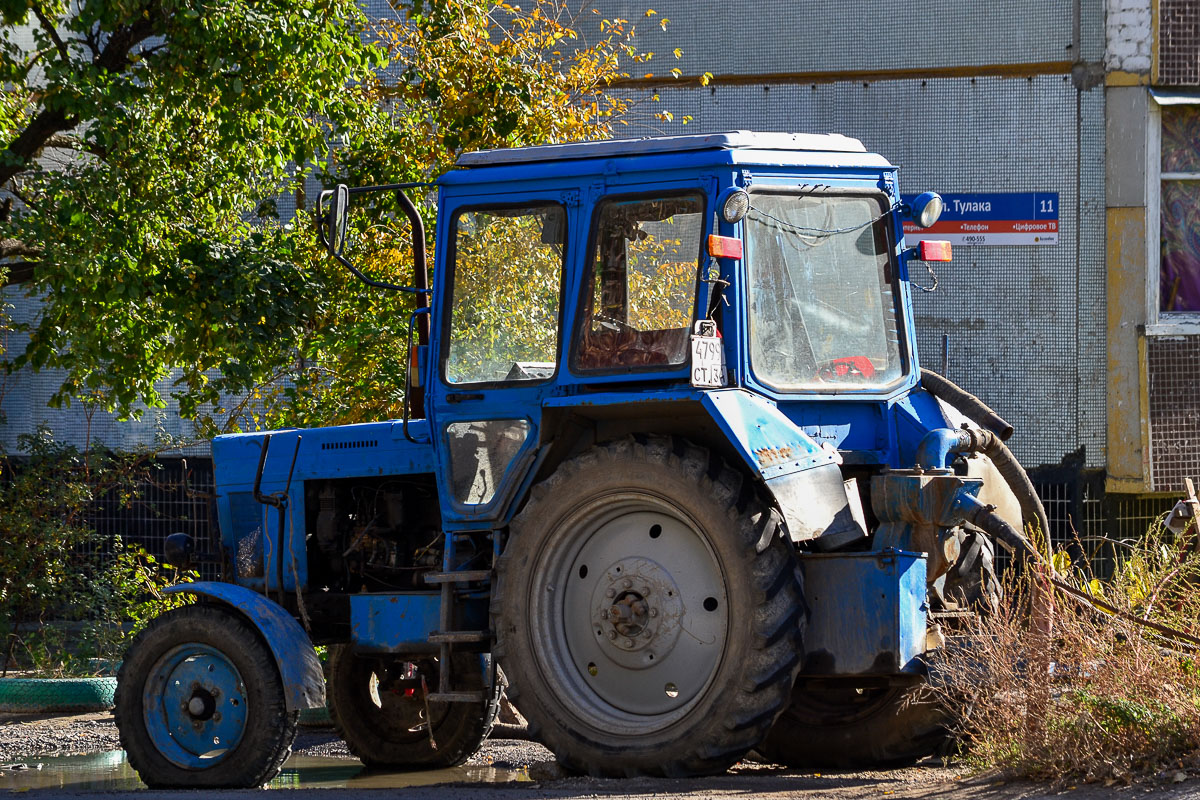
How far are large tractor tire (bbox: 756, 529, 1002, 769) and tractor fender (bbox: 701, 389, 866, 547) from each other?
729 millimetres

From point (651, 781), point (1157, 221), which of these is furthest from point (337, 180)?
point (1157, 221)

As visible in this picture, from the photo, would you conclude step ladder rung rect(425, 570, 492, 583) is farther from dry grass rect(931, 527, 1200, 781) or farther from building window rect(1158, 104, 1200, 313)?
building window rect(1158, 104, 1200, 313)

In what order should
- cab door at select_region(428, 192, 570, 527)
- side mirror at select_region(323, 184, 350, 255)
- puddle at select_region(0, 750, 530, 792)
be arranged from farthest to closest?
puddle at select_region(0, 750, 530, 792), side mirror at select_region(323, 184, 350, 255), cab door at select_region(428, 192, 570, 527)

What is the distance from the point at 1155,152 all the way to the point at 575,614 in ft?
32.6

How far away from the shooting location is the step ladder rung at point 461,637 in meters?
6.75

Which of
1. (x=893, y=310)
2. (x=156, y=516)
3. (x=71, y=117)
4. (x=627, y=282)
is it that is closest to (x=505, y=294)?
(x=627, y=282)

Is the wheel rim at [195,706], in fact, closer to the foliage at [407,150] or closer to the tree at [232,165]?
the tree at [232,165]

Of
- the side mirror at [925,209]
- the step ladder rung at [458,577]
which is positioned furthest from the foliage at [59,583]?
the side mirror at [925,209]

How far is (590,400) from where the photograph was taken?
253 inches

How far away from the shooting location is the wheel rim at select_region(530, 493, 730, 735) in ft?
20.6

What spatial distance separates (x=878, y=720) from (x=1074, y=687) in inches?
49.7

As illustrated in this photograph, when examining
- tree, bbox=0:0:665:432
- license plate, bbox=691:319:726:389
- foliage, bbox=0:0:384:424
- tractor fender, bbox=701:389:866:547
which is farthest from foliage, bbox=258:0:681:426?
tractor fender, bbox=701:389:866:547

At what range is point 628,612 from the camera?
643cm

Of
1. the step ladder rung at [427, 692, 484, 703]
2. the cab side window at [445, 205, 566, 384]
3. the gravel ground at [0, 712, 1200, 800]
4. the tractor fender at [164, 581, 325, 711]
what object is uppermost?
the cab side window at [445, 205, 566, 384]
